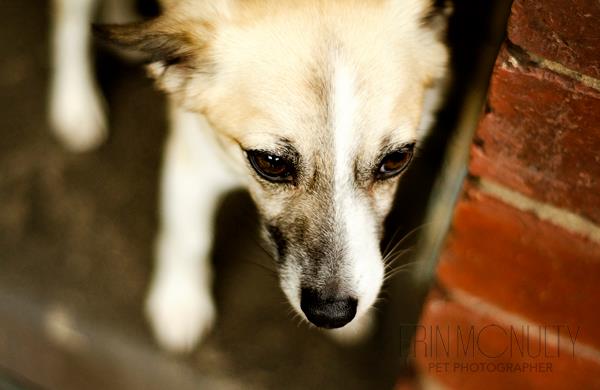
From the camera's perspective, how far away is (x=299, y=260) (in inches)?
53.3

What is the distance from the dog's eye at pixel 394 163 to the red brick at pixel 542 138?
244 millimetres

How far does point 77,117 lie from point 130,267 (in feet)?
2.06

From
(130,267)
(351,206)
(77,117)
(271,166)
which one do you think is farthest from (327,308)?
(77,117)

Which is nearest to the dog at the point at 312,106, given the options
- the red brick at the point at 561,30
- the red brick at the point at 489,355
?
the red brick at the point at 489,355

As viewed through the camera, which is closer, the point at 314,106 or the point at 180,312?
the point at 314,106

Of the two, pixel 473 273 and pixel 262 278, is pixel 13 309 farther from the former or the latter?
pixel 473 273

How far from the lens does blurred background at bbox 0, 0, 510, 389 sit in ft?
5.97

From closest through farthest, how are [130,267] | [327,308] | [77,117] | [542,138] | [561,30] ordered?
[561,30]
[542,138]
[327,308]
[130,267]
[77,117]

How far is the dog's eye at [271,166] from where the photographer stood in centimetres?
129

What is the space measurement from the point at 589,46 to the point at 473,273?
531 millimetres

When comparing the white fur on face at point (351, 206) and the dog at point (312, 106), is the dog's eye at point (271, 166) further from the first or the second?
the white fur on face at point (351, 206)

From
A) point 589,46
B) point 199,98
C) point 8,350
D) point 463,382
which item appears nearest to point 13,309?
point 8,350

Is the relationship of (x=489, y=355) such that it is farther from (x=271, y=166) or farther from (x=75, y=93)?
(x=75, y=93)

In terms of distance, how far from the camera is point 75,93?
2.26m
